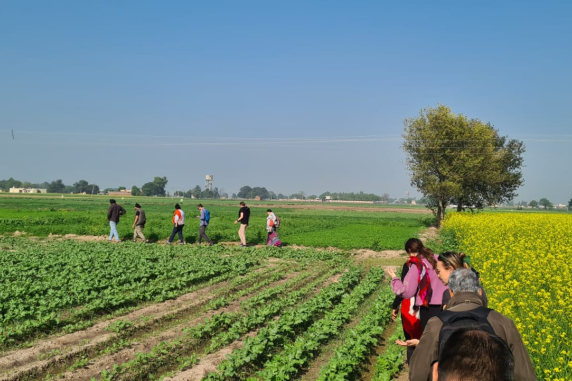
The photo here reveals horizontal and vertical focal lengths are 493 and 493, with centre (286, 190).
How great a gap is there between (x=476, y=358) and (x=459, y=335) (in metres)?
0.12

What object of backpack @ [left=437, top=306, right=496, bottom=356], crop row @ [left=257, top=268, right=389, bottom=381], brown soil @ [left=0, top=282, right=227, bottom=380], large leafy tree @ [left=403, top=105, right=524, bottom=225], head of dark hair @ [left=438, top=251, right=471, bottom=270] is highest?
large leafy tree @ [left=403, top=105, right=524, bottom=225]

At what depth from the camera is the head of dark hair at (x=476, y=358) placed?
218cm

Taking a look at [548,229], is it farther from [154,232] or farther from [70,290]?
[154,232]

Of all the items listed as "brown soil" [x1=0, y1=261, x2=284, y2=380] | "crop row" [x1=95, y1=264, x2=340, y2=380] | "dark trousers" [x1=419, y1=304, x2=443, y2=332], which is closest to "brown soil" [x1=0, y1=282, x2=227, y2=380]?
"brown soil" [x1=0, y1=261, x2=284, y2=380]

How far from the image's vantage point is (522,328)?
6.87m

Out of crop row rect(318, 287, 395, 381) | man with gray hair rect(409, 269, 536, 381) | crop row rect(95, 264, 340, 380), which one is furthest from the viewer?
Result: crop row rect(95, 264, 340, 380)

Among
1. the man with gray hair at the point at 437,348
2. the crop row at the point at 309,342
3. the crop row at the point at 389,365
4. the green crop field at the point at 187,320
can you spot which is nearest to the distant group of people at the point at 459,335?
the man with gray hair at the point at 437,348

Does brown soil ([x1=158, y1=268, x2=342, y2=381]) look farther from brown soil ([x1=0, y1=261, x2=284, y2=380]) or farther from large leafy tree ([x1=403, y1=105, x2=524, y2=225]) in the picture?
large leafy tree ([x1=403, y1=105, x2=524, y2=225])

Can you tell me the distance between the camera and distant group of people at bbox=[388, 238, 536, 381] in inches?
87.0

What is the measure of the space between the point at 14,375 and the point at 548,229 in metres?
20.3

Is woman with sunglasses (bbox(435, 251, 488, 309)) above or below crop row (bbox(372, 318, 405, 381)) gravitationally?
above

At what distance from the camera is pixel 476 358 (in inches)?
87.2

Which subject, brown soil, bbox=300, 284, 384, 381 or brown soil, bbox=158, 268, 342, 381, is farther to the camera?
brown soil, bbox=300, 284, 384, 381

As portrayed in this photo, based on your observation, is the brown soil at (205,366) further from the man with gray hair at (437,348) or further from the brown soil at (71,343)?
the man with gray hair at (437,348)
